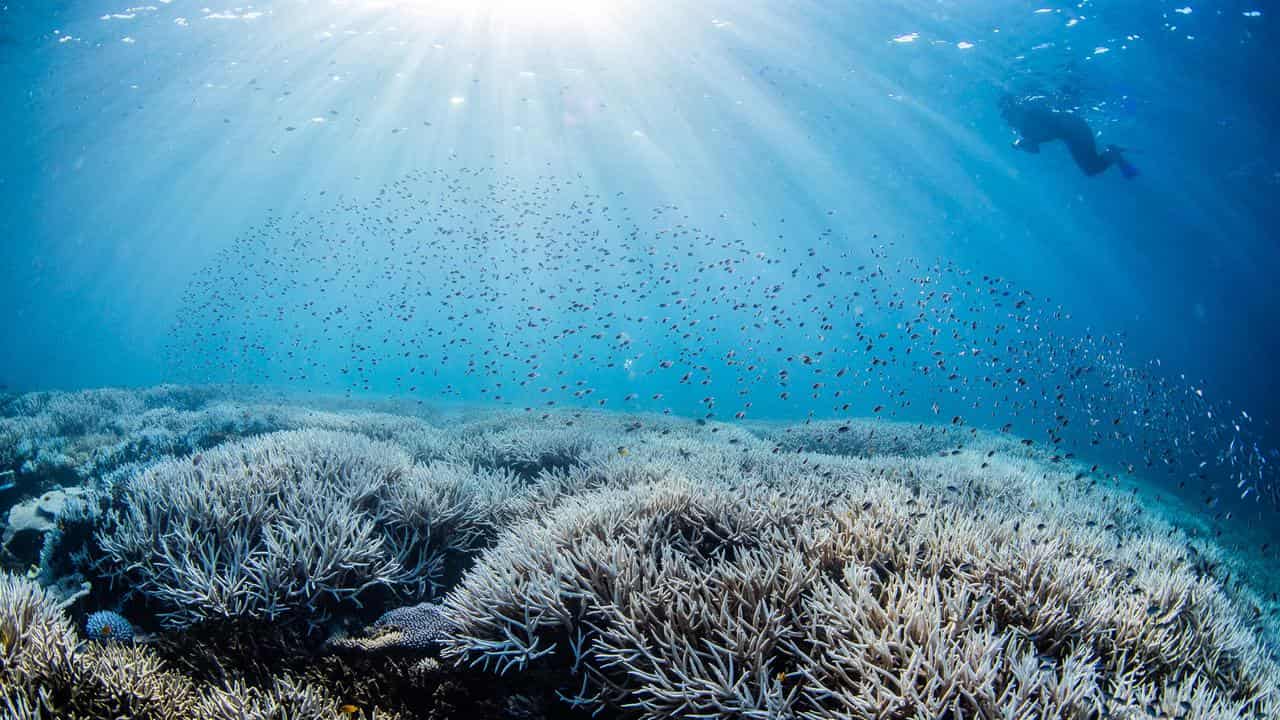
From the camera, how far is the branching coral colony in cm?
237

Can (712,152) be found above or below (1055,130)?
below

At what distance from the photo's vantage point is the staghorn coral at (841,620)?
2.24 metres

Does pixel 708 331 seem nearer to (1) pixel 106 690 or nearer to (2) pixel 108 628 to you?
(2) pixel 108 628

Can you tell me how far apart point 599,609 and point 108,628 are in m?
3.42

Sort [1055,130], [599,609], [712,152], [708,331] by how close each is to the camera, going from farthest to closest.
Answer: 1. [712,152]
2. [1055,130]
3. [708,331]
4. [599,609]

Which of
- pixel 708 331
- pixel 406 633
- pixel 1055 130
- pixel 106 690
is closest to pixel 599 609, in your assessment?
pixel 406 633

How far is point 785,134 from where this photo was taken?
36188 mm

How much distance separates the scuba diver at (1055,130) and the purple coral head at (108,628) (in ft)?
124

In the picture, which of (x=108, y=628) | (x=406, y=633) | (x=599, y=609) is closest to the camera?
(x=599, y=609)

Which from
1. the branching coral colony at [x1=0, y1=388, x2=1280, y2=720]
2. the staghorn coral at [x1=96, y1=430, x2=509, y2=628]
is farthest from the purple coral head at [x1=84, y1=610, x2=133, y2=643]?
the staghorn coral at [x1=96, y1=430, x2=509, y2=628]

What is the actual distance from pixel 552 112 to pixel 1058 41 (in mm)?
26983

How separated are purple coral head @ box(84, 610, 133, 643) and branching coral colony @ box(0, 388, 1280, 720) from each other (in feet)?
0.11

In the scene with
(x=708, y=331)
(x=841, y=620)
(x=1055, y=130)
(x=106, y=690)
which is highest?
(x=1055, y=130)

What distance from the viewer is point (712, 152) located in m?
39.4
